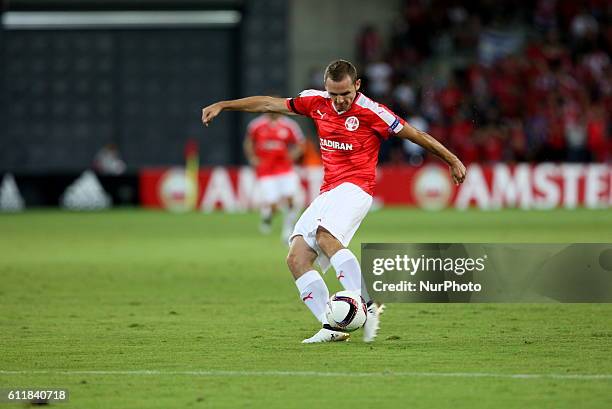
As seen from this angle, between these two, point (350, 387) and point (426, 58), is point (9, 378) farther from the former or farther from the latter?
point (426, 58)

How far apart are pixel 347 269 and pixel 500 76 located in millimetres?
24781

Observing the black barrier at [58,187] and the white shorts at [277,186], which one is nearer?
the white shorts at [277,186]

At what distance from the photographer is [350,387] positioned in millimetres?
6887

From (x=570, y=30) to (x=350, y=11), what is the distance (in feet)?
21.0

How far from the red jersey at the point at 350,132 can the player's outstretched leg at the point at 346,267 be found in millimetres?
458

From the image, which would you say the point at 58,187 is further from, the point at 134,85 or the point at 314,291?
the point at 314,291

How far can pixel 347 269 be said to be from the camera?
8758mm

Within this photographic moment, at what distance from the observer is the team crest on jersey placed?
885 centimetres

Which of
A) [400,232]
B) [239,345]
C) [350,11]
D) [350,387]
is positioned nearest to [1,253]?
[400,232]

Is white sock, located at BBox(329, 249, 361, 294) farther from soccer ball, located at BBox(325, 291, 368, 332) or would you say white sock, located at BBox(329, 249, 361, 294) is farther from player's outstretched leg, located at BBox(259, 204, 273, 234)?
player's outstretched leg, located at BBox(259, 204, 273, 234)

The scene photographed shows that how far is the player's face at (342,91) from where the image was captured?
8.56 metres

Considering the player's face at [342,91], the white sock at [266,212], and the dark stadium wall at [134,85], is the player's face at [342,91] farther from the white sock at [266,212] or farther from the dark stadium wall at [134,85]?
the dark stadium wall at [134,85]

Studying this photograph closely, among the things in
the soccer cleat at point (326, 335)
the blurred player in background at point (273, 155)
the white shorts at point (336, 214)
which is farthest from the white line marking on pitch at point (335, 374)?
the blurred player in background at point (273, 155)
